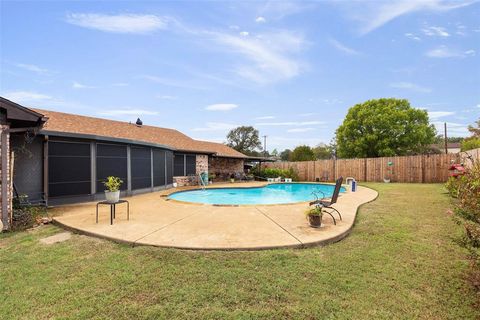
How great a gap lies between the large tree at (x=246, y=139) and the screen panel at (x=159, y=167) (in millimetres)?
37689

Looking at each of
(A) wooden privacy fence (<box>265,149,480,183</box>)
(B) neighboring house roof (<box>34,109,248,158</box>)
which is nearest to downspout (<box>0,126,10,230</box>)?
(B) neighboring house roof (<box>34,109,248,158</box>)

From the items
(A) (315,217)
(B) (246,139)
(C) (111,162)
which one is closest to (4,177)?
(C) (111,162)

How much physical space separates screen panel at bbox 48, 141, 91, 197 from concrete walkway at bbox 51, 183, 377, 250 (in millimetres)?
1228

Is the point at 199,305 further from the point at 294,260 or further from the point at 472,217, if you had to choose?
the point at 472,217

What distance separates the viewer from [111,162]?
32.6 ft

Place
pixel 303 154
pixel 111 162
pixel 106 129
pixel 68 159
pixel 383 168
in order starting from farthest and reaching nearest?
pixel 303 154 → pixel 383 168 → pixel 106 129 → pixel 111 162 → pixel 68 159

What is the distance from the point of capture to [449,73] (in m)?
15.8

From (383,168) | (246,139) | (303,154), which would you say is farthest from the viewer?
(246,139)

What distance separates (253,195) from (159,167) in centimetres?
582

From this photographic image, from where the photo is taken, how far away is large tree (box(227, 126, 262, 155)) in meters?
51.6

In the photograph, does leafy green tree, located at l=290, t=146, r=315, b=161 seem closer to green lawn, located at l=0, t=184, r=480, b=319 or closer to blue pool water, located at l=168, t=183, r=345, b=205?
blue pool water, located at l=168, t=183, r=345, b=205

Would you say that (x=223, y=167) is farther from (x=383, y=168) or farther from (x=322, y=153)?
(x=322, y=153)

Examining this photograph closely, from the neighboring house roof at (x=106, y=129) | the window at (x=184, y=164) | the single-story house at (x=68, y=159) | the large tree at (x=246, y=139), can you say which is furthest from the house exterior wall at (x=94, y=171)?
the large tree at (x=246, y=139)

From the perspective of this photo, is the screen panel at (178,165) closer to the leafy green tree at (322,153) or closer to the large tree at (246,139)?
the large tree at (246,139)
